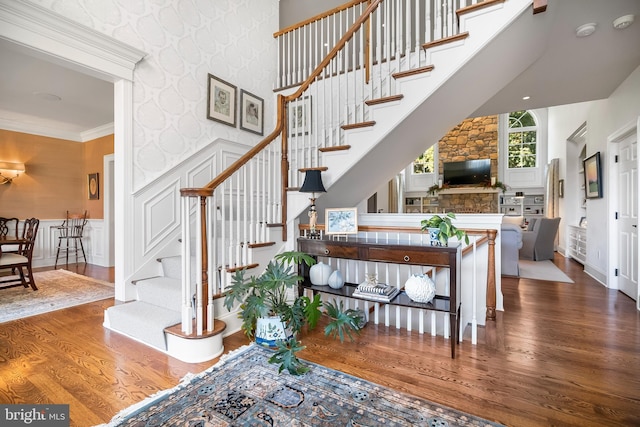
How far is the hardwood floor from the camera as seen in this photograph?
1483 mm

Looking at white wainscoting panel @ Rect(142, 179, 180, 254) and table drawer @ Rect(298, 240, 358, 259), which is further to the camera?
white wainscoting panel @ Rect(142, 179, 180, 254)

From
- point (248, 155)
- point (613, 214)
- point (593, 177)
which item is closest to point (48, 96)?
point (248, 155)

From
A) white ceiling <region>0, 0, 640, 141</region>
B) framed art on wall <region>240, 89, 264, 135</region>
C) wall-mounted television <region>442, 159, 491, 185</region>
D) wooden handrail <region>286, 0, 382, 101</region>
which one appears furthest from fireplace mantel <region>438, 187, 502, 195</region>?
wooden handrail <region>286, 0, 382, 101</region>

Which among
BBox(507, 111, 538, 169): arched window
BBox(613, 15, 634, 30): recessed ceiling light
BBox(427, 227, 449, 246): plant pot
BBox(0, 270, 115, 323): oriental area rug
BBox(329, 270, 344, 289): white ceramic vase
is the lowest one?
BBox(0, 270, 115, 323): oriental area rug

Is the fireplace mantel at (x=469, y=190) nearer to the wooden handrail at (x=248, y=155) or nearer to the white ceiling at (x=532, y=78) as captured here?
the white ceiling at (x=532, y=78)

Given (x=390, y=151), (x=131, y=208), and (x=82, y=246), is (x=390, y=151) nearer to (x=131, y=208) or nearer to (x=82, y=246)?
(x=131, y=208)

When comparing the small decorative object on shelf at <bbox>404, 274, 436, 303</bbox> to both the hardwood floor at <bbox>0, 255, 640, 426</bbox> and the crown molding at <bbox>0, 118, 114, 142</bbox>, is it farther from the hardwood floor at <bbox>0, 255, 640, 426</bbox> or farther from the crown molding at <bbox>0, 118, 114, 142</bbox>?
the crown molding at <bbox>0, 118, 114, 142</bbox>

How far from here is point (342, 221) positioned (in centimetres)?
259

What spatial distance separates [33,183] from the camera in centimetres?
506

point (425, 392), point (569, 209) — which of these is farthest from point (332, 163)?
point (569, 209)

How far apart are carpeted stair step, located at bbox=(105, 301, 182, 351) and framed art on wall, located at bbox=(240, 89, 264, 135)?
2762 millimetres

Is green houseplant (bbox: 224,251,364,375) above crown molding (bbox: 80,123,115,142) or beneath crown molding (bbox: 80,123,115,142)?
beneath

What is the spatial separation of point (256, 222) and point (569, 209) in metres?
7.33

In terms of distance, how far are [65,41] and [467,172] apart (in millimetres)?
10034
